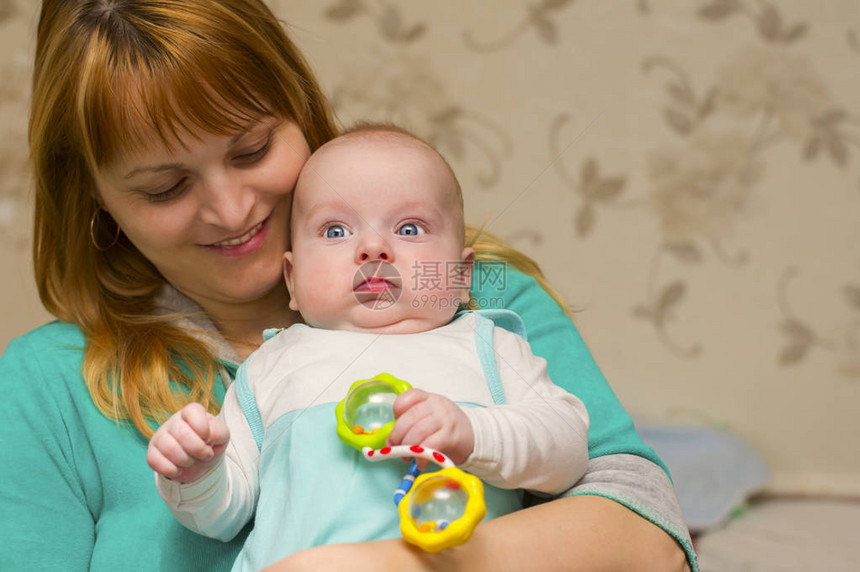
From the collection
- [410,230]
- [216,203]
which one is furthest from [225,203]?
[410,230]

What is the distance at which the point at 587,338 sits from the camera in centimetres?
239

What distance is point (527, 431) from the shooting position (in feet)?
2.79

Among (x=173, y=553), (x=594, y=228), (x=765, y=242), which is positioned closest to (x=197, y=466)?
(x=173, y=553)

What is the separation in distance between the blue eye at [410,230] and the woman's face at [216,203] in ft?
0.58

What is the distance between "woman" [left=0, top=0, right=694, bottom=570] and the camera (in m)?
0.99

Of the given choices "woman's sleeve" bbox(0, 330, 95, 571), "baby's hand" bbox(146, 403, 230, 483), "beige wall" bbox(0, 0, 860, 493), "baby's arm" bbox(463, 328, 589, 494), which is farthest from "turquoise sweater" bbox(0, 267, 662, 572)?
"beige wall" bbox(0, 0, 860, 493)

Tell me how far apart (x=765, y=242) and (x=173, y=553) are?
177cm

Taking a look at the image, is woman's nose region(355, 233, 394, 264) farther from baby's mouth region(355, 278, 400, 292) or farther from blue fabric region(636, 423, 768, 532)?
blue fabric region(636, 423, 768, 532)

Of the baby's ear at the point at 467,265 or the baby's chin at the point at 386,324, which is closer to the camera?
the baby's chin at the point at 386,324

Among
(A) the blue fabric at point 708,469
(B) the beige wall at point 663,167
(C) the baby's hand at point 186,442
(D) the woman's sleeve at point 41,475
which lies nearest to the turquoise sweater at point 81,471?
(D) the woman's sleeve at point 41,475

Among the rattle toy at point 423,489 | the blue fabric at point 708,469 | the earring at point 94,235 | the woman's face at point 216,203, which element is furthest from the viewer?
the blue fabric at point 708,469

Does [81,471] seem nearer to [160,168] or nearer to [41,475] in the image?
[41,475]

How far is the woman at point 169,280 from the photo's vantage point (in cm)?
99

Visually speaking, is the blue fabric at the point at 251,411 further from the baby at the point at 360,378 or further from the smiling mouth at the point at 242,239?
the smiling mouth at the point at 242,239
